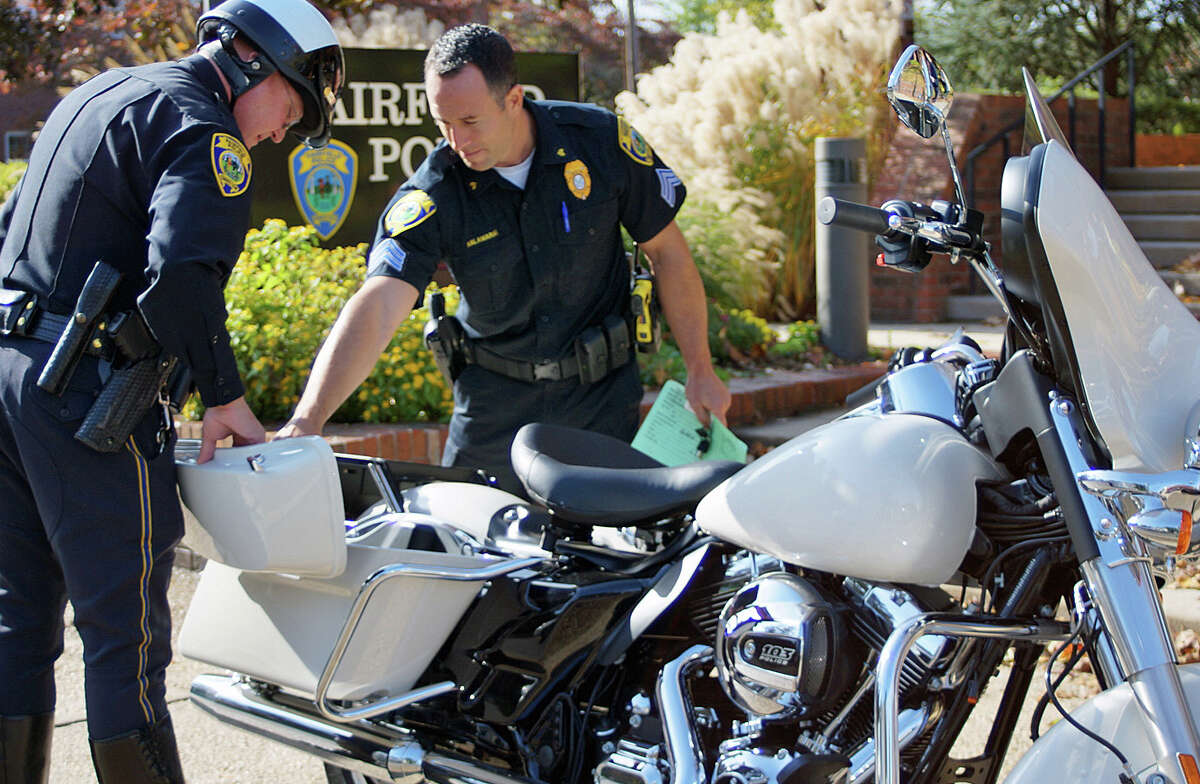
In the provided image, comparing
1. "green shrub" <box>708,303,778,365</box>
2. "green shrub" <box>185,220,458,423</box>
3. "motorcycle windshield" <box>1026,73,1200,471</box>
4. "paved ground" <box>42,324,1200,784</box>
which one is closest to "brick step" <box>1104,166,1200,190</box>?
"green shrub" <box>708,303,778,365</box>

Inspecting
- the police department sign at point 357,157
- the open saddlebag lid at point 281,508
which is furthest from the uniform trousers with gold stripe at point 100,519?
the police department sign at point 357,157

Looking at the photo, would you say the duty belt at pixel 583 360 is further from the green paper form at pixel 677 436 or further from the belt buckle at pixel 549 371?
the green paper form at pixel 677 436

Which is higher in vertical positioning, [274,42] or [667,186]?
[274,42]

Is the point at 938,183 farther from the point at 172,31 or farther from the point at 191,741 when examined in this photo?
the point at 191,741

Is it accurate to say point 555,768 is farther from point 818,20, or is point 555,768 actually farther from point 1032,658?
point 818,20

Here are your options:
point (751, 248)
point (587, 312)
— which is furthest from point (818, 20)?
point (587, 312)

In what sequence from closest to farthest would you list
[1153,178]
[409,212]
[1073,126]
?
1. [409,212]
2. [1073,126]
3. [1153,178]

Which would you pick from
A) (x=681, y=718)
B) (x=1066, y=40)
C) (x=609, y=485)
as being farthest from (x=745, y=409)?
(x=1066, y=40)

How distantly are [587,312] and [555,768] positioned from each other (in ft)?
4.62

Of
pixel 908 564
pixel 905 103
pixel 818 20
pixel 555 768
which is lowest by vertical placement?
pixel 555 768

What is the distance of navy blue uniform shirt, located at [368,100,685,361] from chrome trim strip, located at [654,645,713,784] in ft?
4.48

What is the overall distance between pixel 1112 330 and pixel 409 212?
1944 mm

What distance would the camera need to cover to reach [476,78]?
120 inches

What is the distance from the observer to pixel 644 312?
341 cm
